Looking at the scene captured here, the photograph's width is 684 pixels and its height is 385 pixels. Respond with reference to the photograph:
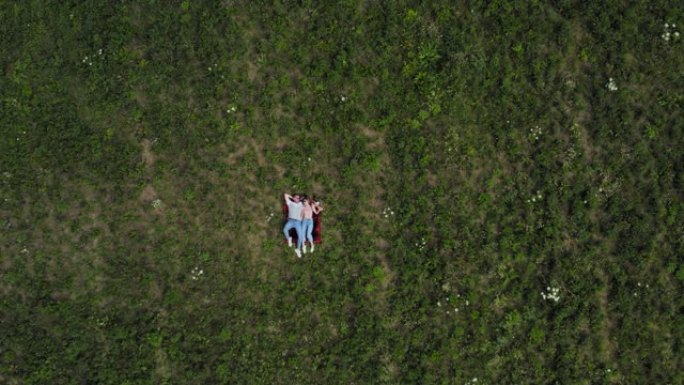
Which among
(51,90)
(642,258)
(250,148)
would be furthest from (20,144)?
(642,258)

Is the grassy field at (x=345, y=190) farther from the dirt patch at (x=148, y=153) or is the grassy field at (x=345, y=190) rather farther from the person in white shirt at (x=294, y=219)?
the person in white shirt at (x=294, y=219)

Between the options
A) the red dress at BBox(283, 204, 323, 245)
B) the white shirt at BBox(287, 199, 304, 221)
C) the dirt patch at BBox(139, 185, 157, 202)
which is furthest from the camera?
the dirt patch at BBox(139, 185, 157, 202)

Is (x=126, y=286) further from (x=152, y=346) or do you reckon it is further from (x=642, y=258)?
(x=642, y=258)

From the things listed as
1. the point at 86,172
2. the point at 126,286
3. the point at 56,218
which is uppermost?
the point at 86,172

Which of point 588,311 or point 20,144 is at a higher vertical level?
point 20,144

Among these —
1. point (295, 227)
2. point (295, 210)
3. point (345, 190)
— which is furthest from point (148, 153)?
point (345, 190)

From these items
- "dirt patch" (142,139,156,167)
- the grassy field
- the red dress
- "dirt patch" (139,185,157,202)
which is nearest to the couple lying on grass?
the red dress

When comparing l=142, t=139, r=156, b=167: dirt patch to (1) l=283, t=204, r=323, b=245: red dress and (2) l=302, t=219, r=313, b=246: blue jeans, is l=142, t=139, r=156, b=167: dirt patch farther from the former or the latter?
(2) l=302, t=219, r=313, b=246: blue jeans

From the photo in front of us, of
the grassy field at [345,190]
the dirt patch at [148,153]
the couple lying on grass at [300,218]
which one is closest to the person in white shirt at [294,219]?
the couple lying on grass at [300,218]
